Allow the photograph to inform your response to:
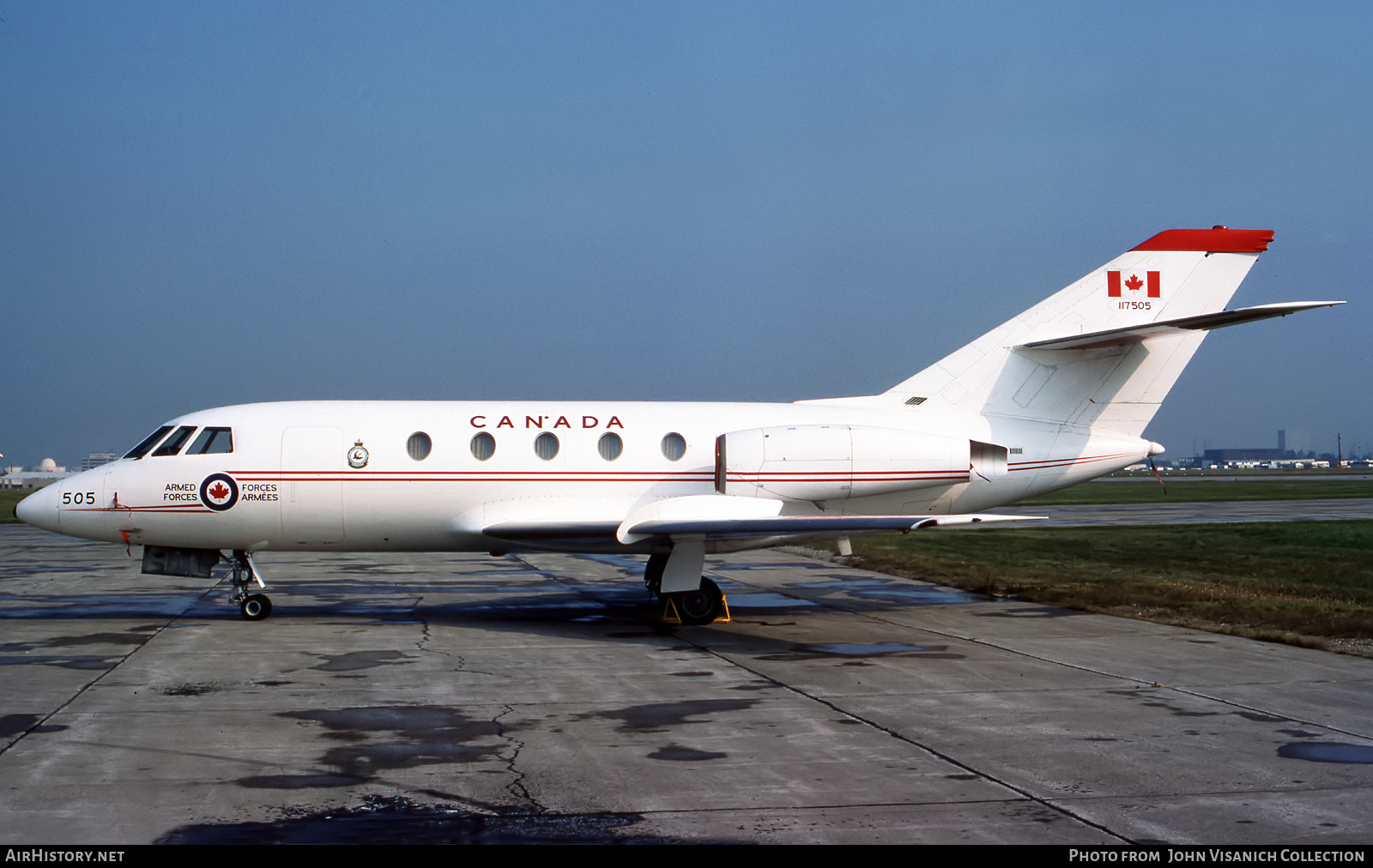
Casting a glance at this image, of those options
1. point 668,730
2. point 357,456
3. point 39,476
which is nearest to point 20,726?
A: point 668,730

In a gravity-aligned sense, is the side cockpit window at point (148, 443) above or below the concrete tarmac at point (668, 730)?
above

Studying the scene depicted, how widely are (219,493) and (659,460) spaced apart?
5894 millimetres

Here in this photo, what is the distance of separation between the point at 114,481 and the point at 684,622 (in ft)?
25.8

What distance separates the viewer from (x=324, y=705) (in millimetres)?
10062

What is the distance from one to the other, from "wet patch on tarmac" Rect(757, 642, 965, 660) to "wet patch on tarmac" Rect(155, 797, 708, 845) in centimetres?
637

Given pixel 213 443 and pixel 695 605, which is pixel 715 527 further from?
pixel 213 443

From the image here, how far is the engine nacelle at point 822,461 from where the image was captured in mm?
16047

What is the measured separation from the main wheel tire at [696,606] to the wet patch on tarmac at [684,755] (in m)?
7.22

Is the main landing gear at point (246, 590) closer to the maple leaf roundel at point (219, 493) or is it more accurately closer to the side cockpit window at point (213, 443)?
the maple leaf roundel at point (219, 493)

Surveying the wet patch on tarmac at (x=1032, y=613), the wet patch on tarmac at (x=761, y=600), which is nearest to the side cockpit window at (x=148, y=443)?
the wet patch on tarmac at (x=761, y=600)

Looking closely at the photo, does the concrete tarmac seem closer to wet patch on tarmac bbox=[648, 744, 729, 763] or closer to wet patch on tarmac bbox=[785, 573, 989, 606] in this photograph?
wet patch on tarmac bbox=[648, 744, 729, 763]

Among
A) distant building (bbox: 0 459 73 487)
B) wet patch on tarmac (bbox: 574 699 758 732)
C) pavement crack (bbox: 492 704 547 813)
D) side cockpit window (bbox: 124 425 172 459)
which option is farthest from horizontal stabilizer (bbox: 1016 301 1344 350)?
distant building (bbox: 0 459 73 487)

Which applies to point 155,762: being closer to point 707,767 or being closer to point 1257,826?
point 707,767
